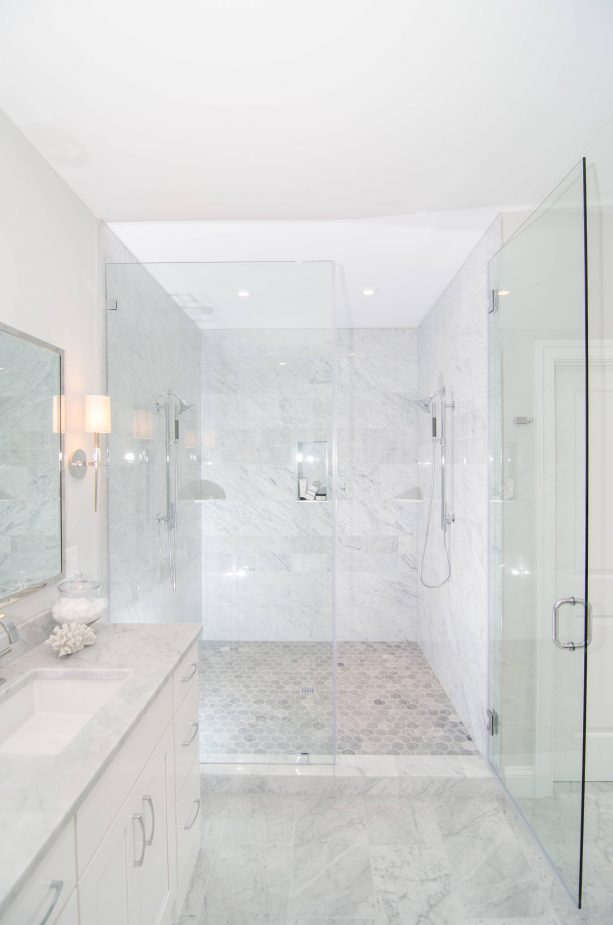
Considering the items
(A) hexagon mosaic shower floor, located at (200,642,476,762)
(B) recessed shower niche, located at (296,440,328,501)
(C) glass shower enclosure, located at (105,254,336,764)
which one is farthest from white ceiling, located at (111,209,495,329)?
(A) hexagon mosaic shower floor, located at (200,642,476,762)

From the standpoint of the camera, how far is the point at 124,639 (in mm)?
1795

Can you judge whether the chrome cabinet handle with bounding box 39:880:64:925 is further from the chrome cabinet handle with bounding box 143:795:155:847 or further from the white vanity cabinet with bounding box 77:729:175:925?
the chrome cabinet handle with bounding box 143:795:155:847

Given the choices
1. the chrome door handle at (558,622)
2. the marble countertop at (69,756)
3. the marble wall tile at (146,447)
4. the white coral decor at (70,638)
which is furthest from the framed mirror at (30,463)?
the chrome door handle at (558,622)

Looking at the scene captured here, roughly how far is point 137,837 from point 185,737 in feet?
1.47

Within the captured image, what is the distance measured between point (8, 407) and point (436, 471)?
8.99ft

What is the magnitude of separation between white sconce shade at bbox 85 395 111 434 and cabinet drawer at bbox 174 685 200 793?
1.14 metres

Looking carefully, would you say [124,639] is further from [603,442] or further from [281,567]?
[603,442]

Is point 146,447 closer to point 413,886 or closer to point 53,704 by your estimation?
point 53,704

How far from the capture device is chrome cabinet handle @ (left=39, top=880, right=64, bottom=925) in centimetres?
87

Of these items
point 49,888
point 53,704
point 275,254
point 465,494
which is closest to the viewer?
point 49,888

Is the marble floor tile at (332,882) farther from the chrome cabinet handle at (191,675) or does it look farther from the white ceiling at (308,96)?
the white ceiling at (308,96)

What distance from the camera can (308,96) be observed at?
155 cm

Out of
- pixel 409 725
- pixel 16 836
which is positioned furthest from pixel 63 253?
pixel 409 725

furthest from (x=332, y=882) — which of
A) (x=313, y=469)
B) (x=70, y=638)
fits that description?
(x=313, y=469)
